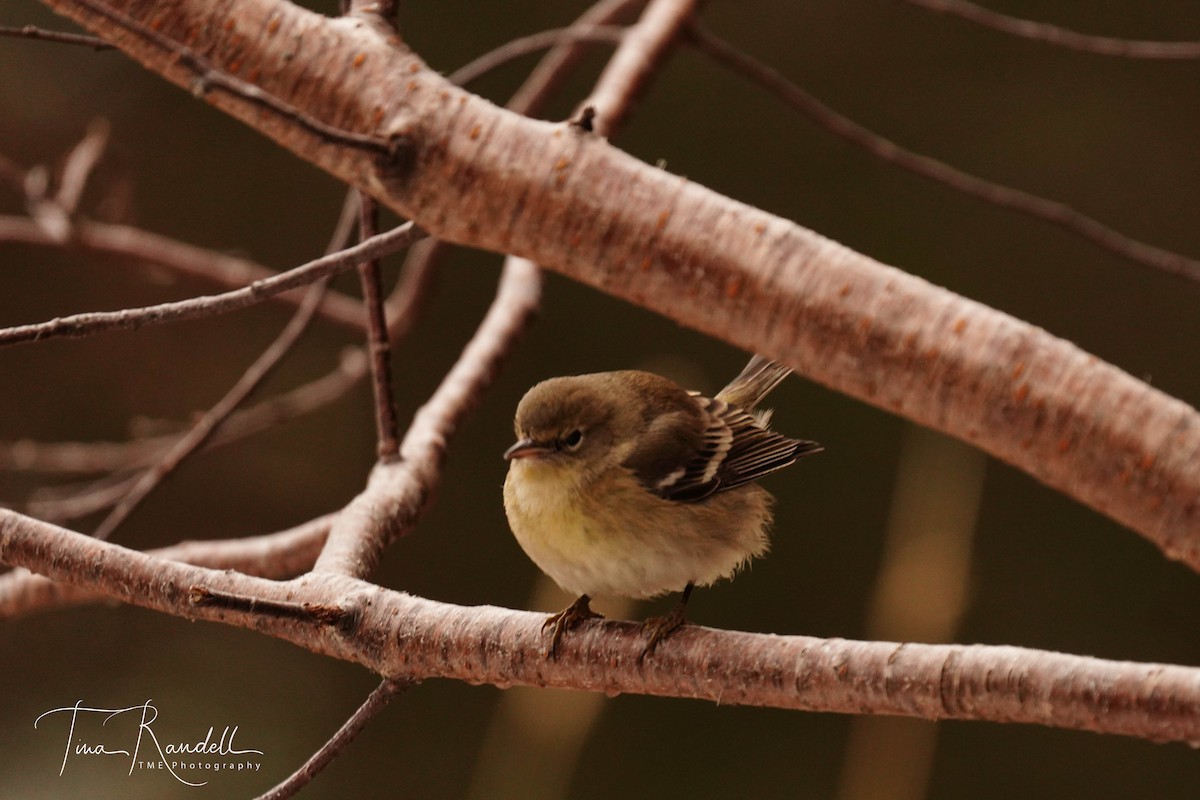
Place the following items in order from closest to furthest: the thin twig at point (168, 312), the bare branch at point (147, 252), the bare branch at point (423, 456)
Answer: the thin twig at point (168, 312), the bare branch at point (423, 456), the bare branch at point (147, 252)

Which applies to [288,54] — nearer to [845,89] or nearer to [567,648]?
[567,648]

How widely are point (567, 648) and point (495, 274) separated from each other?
2.40 meters

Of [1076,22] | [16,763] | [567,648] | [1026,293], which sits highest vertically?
[1076,22]

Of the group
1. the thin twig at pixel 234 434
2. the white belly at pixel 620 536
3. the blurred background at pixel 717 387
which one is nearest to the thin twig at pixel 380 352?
the white belly at pixel 620 536

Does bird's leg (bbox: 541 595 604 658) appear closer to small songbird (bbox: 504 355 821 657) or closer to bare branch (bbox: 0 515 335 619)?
small songbird (bbox: 504 355 821 657)

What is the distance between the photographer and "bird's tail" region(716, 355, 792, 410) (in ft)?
5.42

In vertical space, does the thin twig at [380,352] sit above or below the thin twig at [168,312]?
above

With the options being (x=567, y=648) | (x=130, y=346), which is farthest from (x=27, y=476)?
(x=567, y=648)

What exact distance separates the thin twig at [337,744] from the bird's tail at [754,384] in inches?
29.2

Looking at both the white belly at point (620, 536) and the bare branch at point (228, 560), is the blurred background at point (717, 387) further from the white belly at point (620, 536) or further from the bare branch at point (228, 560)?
the white belly at point (620, 536)

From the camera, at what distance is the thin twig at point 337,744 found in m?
1.06

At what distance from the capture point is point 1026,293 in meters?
3.13

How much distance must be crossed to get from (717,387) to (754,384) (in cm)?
145

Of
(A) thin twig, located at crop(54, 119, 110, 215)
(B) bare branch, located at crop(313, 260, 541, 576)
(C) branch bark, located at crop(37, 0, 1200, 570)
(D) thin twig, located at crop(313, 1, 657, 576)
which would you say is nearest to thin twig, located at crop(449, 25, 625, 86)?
(D) thin twig, located at crop(313, 1, 657, 576)
